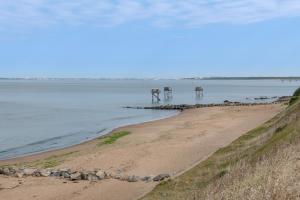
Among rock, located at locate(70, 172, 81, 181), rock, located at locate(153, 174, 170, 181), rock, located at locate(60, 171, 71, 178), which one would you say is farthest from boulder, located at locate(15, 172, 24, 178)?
rock, located at locate(153, 174, 170, 181)

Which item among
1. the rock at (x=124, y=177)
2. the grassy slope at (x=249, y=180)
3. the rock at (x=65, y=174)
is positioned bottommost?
the rock at (x=65, y=174)

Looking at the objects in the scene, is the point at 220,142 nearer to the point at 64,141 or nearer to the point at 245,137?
the point at 245,137

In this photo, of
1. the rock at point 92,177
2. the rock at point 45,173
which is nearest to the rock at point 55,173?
the rock at point 45,173

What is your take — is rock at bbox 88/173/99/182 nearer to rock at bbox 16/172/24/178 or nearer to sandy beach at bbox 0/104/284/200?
sandy beach at bbox 0/104/284/200

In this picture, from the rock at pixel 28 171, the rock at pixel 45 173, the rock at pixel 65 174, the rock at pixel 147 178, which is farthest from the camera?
the rock at pixel 28 171

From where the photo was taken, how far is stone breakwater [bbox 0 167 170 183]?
16.3 m

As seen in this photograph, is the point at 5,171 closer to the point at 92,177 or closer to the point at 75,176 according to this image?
the point at 75,176

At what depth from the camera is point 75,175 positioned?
1720 centimetres

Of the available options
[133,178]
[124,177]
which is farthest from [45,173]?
[133,178]

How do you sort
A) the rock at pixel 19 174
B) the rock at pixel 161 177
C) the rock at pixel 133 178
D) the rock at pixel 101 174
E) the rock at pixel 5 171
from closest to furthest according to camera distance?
the rock at pixel 161 177 → the rock at pixel 133 178 → the rock at pixel 101 174 → the rock at pixel 19 174 → the rock at pixel 5 171

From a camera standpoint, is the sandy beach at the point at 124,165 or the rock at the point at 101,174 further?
the rock at the point at 101,174

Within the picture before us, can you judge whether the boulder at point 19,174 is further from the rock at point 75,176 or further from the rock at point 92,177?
the rock at point 92,177

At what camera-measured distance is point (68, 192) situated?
15148 mm

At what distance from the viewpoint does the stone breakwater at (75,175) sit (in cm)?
1634
